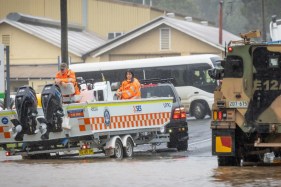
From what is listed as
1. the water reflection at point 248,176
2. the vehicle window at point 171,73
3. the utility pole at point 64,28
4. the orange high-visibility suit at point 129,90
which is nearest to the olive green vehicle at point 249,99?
the water reflection at point 248,176

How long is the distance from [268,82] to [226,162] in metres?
1.62

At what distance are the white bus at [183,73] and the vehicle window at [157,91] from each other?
16.8 meters

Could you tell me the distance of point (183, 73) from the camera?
149ft

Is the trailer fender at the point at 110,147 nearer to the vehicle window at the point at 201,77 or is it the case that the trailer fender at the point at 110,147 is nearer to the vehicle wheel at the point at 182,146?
the vehicle wheel at the point at 182,146

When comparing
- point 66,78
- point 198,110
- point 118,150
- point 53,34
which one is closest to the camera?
point 118,150

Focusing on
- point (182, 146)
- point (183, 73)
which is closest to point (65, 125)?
point (182, 146)

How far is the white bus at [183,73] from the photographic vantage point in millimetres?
43531

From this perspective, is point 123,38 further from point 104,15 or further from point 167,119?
point 167,119

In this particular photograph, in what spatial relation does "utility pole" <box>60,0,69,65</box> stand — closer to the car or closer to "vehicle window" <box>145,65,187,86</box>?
the car

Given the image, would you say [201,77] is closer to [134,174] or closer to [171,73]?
[171,73]

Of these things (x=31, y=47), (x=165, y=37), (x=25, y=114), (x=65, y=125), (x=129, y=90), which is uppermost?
(x=165, y=37)

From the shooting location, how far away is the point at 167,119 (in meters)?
22.0

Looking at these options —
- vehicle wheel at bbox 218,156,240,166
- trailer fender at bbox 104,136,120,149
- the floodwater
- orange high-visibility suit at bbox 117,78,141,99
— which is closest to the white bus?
orange high-visibility suit at bbox 117,78,141,99

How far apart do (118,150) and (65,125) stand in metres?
1.61
